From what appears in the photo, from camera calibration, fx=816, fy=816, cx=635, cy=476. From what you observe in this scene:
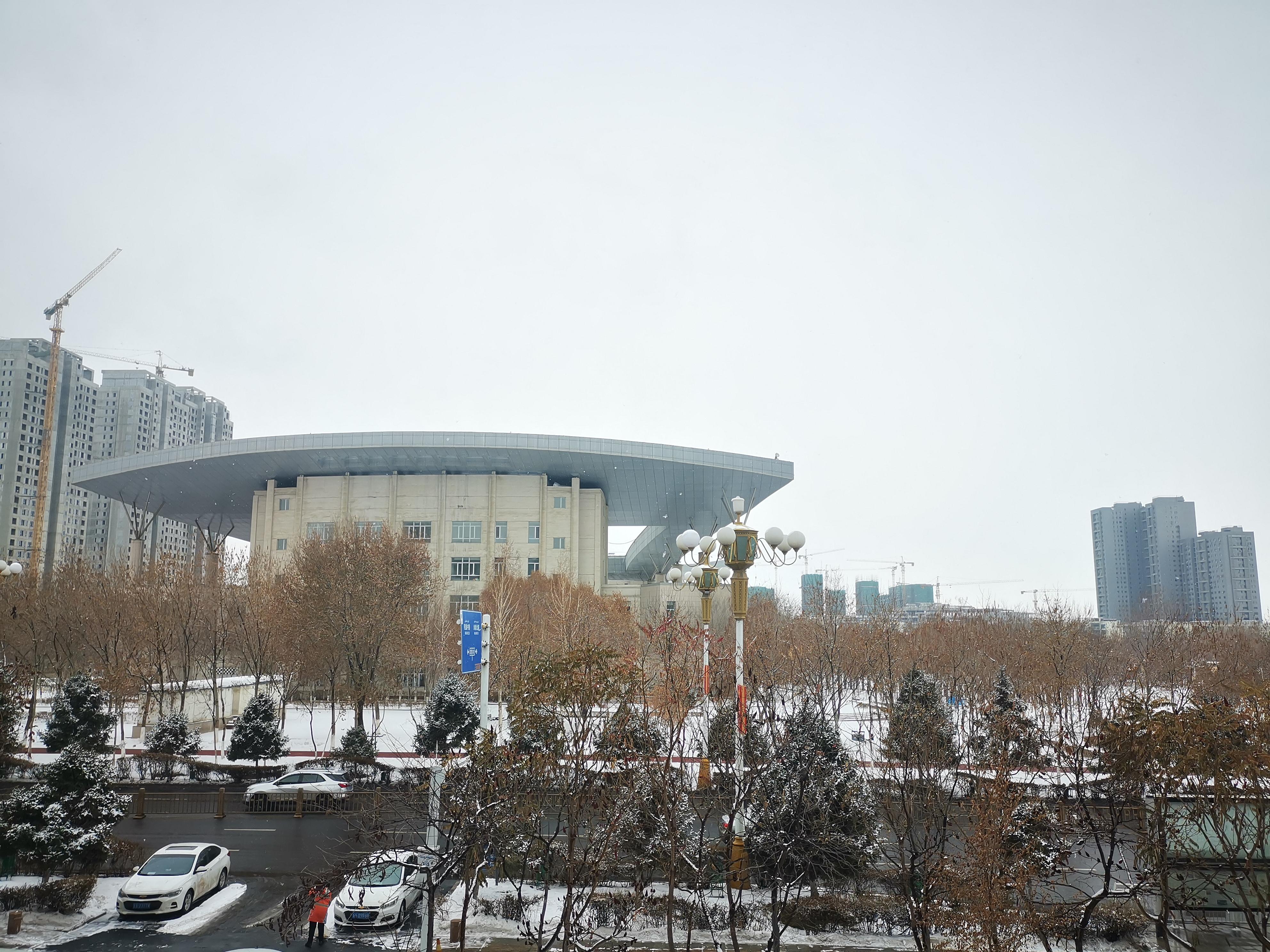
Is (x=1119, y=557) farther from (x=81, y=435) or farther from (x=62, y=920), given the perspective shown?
(x=81, y=435)

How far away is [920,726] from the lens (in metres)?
15.6

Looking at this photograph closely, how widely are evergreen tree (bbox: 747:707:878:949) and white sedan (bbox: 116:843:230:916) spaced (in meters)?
9.01

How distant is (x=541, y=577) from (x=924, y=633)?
80.2 ft

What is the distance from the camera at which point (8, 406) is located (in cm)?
4278

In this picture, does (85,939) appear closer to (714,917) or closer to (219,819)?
(219,819)

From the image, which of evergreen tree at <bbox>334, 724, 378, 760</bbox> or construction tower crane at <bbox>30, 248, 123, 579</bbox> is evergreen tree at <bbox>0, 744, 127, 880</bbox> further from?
construction tower crane at <bbox>30, 248, 123, 579</bbox>

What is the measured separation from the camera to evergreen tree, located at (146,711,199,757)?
84.1 feet

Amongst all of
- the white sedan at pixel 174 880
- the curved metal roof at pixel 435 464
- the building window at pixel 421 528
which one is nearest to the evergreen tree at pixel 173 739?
the white sedan at pixel 174 880

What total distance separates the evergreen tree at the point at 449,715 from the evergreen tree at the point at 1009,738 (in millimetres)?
15007

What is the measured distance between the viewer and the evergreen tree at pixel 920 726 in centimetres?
1255

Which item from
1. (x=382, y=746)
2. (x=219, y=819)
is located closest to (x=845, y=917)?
(x=219, y=819)

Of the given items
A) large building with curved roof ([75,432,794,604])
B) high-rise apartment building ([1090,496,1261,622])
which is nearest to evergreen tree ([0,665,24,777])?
large building with curved roof ([75,432,794,604])

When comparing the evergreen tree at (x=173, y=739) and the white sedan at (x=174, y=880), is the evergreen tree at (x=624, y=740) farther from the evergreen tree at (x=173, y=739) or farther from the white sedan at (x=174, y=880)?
the evergreen tree at (x=173, y=739)

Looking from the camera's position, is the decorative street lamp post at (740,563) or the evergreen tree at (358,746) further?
the evergreen tree at (358,746)
